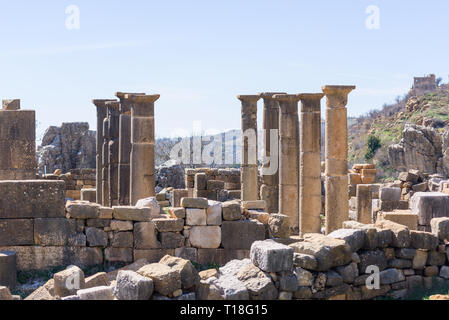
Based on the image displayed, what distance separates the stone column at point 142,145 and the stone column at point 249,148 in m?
5.13

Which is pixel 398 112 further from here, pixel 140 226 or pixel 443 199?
pixel 140 226

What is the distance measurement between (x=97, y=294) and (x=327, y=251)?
375 cm

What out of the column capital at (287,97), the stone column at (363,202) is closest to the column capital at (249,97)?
the column capital at (287,97)

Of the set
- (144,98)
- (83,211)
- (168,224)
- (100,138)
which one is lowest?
(168,224)

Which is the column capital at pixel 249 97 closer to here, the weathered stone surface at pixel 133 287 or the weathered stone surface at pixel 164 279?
the weathered stone surface at pixel 164 279

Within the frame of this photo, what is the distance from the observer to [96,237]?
1217 centimetres

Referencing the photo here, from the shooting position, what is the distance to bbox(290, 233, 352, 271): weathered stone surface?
31.6 feet

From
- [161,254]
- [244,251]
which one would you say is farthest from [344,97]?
[161,254]

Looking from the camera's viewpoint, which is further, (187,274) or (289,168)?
(289,168)

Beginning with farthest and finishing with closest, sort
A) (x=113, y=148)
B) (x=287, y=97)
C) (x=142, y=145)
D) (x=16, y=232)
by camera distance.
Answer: (x=113, y=148), (x=287, y=97), (x=142, y=145), (x=16, y=232)

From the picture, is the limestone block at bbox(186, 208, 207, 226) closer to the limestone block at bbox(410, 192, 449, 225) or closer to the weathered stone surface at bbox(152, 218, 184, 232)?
the weathered stone surface at bbox(152, 218, 184, 232)

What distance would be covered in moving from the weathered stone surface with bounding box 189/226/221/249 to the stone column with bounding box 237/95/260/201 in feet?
30.7

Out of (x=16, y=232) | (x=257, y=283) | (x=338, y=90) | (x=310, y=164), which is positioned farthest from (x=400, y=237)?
(x=310, y=164)

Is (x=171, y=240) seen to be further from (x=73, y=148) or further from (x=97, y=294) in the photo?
(x=73, y=148)
